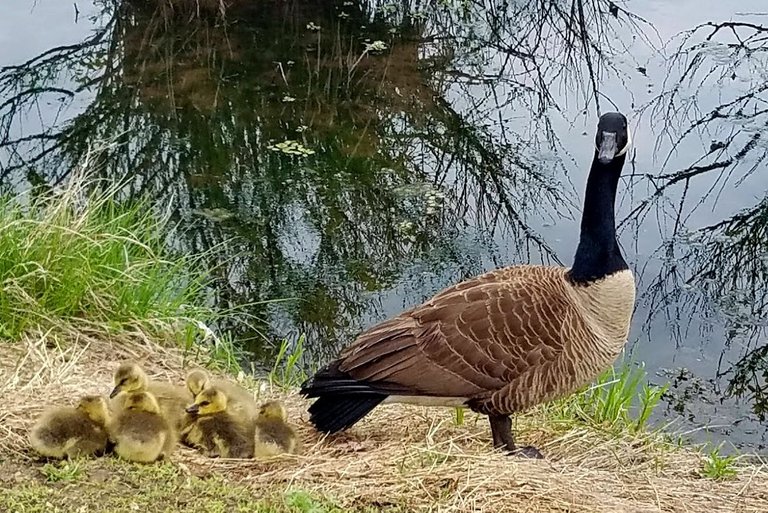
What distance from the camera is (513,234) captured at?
9.10 m

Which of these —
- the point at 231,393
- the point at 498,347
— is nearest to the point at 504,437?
the point at 498,347

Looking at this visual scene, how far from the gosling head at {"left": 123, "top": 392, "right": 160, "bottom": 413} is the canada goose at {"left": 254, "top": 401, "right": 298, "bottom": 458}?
437mm

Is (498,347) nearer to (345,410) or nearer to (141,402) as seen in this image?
(345,410)

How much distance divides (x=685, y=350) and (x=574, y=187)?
232 centimetres

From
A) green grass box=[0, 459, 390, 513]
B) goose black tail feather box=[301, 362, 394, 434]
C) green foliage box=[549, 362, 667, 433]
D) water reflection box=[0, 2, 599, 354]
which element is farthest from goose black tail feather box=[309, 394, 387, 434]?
water reflection box=[0, 2, 599, 354]

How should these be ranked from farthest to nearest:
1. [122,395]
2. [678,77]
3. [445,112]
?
[678,77]
[445,112]
[122,395]

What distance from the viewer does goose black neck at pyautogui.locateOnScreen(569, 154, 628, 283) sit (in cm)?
478

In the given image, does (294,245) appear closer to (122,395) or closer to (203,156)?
(203,156)

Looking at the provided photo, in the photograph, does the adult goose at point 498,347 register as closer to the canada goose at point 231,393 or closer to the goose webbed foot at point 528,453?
the goose webbed foot at point 528,453

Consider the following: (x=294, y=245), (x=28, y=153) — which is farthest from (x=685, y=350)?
(x=28, y=153)

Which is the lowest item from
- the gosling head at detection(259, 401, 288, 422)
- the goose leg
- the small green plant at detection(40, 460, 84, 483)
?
the goose leg

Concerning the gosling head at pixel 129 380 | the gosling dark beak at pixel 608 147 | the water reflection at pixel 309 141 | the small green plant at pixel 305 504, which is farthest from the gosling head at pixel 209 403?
the water reflection at pixel 309 141

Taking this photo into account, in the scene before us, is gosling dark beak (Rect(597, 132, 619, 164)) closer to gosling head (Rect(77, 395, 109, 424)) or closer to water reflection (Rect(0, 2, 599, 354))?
gosling head (Rect(77, 395, 109, 424))

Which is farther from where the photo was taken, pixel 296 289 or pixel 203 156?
pixel 203 156
